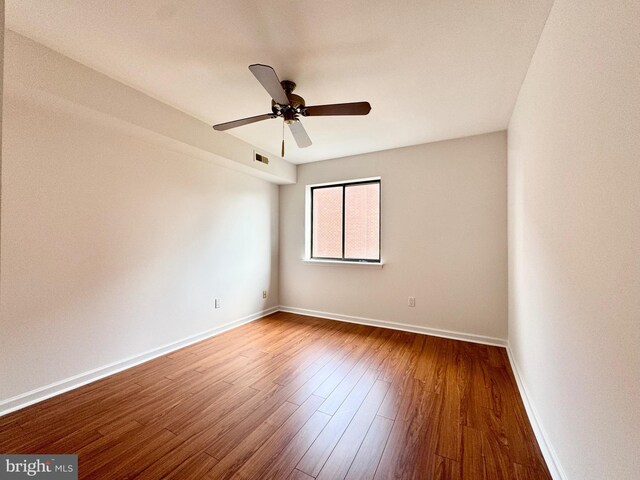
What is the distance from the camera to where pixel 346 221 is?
4.14 m

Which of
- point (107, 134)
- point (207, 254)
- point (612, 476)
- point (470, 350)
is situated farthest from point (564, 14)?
point (207, 254)

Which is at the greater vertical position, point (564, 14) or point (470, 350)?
point (564, 14)

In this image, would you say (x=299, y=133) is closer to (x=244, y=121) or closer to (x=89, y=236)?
(x=244, y=121)

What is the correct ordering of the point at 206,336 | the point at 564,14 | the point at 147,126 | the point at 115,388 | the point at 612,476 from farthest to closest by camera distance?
the point at 206,336, the point at 147,126, the point at 115,388, the point at 564,14, the point at 612,476

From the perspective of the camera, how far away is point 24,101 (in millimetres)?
1874

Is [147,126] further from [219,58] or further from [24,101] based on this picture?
[219,58]

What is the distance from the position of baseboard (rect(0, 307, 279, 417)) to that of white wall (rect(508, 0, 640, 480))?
3222 mm

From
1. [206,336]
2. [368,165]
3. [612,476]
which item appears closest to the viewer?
[612,476]

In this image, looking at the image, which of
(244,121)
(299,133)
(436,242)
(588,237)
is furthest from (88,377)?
(436,242)

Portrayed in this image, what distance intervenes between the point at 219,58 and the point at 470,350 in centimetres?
364

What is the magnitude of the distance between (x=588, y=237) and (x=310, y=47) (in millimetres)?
1867

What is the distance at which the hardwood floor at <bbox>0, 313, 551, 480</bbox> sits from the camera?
1.44 metres

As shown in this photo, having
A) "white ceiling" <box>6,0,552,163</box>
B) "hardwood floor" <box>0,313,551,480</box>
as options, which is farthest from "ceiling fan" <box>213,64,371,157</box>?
"hardwood floor" <box>0,313,551,480</box>

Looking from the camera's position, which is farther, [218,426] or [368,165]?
[368,165]
